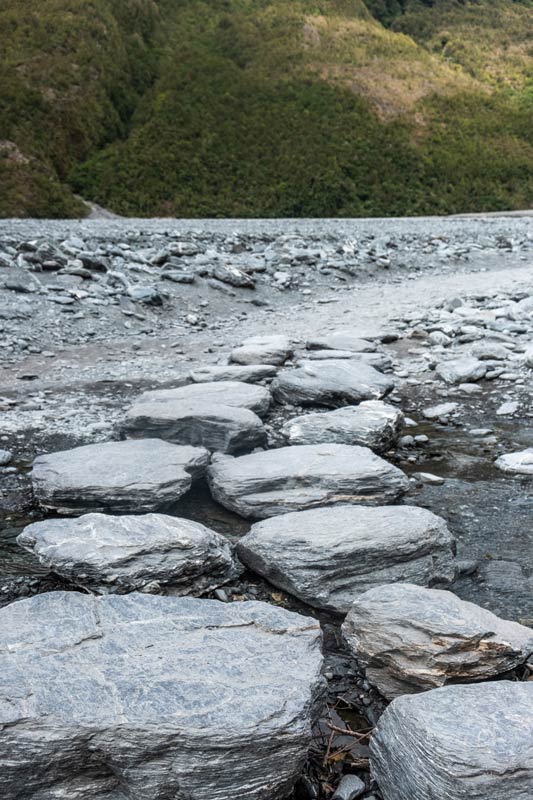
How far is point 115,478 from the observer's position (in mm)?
3924

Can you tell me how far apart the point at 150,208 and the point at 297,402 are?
60.3 feet

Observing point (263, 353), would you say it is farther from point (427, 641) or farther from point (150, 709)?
point (150, 709)

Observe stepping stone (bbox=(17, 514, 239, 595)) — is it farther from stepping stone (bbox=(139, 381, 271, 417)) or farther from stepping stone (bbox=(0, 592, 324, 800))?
stepping stone (bbox=(139, 381, 271, 417))

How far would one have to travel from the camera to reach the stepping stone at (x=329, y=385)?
569 centimetres

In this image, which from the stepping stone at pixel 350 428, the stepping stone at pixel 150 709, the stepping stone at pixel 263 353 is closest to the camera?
the stepping stone at pixel 150 709

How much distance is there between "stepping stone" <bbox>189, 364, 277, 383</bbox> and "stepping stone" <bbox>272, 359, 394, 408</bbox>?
32 centimetres

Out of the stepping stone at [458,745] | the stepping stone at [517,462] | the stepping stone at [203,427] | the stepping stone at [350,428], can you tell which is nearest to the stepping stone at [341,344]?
the stepping stone at [350,428]

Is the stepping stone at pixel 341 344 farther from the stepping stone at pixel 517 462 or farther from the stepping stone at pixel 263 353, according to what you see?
the stepping stone at pixel 517 462

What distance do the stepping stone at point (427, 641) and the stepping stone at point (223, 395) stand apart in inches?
104

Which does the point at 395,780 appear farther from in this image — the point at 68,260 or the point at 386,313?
the point at 68,260

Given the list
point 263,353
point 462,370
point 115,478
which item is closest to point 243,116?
point 263,353

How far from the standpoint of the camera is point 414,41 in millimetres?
41969

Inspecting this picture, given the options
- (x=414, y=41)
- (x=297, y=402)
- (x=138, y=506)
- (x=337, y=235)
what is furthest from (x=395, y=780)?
(x=414, y=41)

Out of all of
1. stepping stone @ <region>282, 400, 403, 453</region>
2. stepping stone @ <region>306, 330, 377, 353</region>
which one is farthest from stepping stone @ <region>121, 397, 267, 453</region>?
stepping stone @ <region>306, 330, 377, 353</region>
